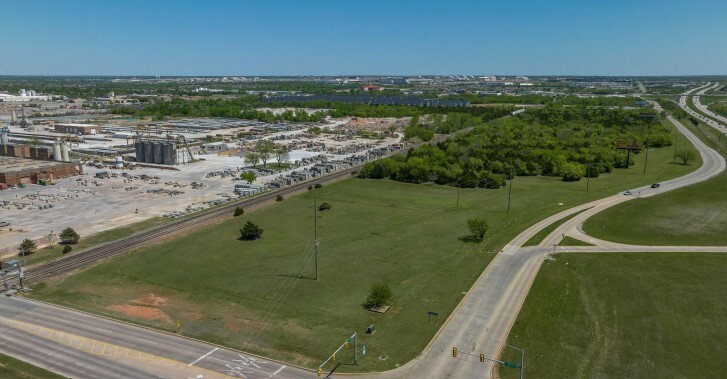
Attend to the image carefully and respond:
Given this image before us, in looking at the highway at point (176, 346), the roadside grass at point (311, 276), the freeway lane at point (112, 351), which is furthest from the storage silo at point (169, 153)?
the freeway lane at point (112, 351)

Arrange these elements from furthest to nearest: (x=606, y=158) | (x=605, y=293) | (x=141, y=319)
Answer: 1. (x=606, y=158)
2. (x=605, y=293)
3. (x=141, y=319)

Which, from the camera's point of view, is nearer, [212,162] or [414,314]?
[414,314]

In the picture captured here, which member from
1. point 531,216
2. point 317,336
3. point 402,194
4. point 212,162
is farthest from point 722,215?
point 212,162

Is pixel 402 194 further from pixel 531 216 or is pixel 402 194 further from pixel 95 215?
pixel 95 215

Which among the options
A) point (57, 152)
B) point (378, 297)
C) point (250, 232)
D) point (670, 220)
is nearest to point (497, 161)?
point (670, 220)

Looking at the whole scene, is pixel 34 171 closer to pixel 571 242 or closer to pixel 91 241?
pixel 91 241

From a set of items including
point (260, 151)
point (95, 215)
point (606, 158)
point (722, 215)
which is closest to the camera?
point (722, 215)

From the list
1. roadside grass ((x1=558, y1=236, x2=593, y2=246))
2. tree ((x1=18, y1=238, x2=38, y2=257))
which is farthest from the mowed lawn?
tree ((x1=18, y1=238, x2=38, y2=257))
